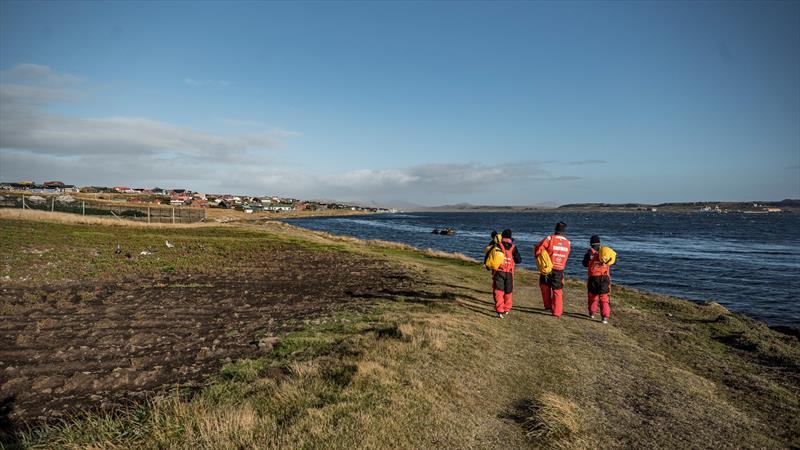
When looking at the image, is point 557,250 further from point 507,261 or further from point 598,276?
point 507,261

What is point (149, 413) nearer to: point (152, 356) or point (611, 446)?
point (152, 356)

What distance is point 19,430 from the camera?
5.53 meters

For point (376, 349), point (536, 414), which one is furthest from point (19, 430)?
point (536, 414)

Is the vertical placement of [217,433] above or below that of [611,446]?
above

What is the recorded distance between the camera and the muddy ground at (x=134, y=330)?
22.2 feet

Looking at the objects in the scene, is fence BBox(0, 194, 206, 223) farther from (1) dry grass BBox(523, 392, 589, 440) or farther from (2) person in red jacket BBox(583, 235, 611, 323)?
(1) dry grass BBox(523, 392, 589, 440)

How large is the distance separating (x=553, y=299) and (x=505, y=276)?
196 centimetres

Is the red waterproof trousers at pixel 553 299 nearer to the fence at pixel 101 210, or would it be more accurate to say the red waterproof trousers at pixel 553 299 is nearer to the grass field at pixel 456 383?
the grass field at pixel 456 383

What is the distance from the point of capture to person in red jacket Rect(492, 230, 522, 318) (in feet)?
37.9

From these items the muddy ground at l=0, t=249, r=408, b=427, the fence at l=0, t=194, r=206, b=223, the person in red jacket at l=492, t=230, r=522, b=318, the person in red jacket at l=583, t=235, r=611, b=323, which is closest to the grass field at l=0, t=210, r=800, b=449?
the muddy ground at l=0, t=249, r=408, b=427

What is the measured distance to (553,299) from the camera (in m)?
12.3

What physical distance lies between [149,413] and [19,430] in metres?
1.87

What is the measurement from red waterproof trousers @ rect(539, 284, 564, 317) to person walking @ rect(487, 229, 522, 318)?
1.42 m

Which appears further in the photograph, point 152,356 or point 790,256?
point 790,256
